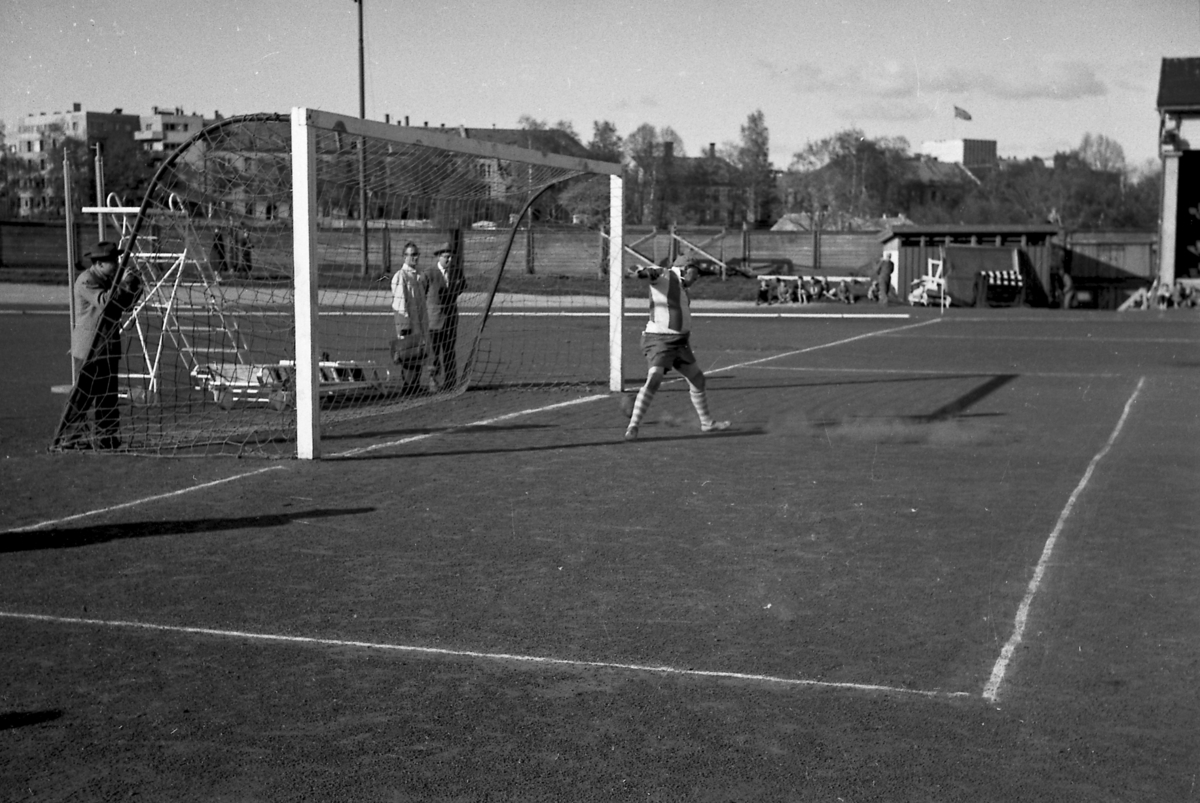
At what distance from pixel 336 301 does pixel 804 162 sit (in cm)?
7699

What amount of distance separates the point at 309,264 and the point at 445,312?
16.1ft

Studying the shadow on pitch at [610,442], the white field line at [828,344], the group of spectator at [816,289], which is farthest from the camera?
the group of spectator at [816,289]

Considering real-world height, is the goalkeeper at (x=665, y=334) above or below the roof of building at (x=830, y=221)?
below

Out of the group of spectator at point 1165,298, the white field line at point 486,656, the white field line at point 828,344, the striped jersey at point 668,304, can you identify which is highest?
the striped jersey at point 668,304

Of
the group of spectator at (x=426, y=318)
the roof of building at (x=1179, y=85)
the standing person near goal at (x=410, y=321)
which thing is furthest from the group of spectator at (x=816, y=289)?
the standing person near goal at (x=410, y=321)

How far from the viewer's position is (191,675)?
18.4ft

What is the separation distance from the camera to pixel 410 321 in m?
15.6

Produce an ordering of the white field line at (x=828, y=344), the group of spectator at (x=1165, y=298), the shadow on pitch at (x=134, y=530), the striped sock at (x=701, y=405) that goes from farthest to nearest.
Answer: the group of spectator at (x=1165, y=298), the white field line at (x=828, y=344), the striped sock at (x=701, y=405), the shadow on pitch at (x=134, y=530)

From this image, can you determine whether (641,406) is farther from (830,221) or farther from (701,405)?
(830,221)

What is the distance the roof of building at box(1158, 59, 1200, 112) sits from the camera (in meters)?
47.4

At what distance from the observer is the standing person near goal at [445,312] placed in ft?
52.1

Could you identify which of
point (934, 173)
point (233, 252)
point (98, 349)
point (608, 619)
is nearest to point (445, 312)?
point (233, 252)

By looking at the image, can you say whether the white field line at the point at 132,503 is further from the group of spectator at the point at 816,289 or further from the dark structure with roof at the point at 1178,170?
the dark structure with roof at the point at 1178,170

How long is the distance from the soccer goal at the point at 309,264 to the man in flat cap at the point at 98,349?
0.04 m
